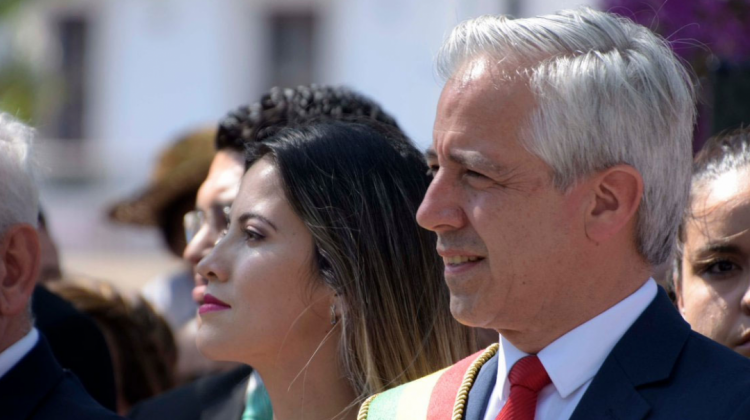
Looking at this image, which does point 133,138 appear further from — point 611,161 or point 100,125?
point 611,161

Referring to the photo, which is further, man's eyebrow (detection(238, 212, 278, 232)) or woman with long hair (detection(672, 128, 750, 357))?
man's eyebrow (detection(238, 212, 278, 232))

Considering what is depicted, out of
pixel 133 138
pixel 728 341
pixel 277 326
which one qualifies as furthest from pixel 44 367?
pixel 133 138

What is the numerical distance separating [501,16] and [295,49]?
62.8 ft

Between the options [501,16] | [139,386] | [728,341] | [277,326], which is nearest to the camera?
[501,16]

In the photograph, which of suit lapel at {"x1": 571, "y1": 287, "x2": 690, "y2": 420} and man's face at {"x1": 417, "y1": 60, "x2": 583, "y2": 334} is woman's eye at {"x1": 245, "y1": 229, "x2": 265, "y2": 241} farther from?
suit lapel at {"x1": 571, "y1": 287, "x2": 690, "y2": 420}

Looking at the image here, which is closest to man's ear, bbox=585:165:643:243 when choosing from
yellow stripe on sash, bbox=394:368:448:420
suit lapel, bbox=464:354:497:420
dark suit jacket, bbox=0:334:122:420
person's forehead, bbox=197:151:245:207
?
suit lapel, bbox=464:354:497:420

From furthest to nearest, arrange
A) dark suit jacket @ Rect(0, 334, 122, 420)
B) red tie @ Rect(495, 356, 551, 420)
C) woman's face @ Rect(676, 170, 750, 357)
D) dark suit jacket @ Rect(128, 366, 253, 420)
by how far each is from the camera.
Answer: dark suit jacket @ Rect(128, 366, 253, 420) < dark suit jacket @ Rect(0, 334, 122, 420) < woman's face @ Rect(676, 170, 750, 357) < red tie @ Rect(495, 356, 551, 420)

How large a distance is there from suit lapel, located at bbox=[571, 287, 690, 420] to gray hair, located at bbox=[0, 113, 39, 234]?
1.93 m

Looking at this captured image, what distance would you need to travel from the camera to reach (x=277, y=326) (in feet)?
10.7

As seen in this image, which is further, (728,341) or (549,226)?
(728,341)

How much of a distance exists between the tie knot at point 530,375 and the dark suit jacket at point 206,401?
1571mm

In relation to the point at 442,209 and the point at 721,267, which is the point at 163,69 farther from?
the point at 442,209

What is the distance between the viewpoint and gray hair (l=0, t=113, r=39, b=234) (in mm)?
3512

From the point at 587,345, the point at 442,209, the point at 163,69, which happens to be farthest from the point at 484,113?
the point at 163,69
